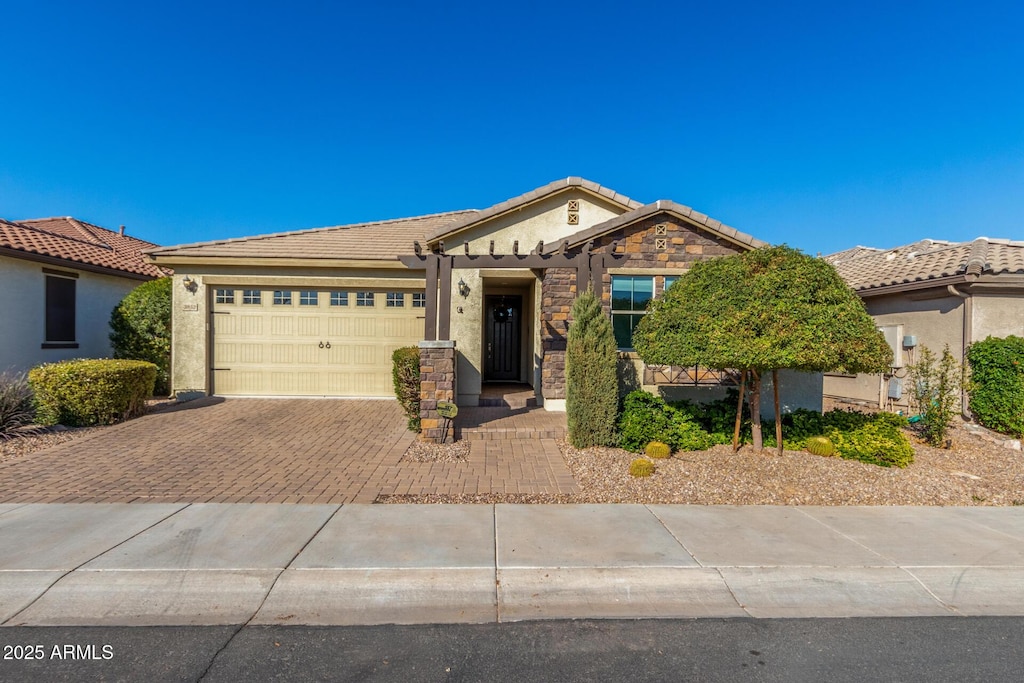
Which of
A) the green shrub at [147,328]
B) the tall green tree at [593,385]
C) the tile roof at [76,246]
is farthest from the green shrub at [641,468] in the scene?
the tile roof at [76,246]

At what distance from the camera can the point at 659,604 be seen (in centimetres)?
356

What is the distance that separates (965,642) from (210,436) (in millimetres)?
8927

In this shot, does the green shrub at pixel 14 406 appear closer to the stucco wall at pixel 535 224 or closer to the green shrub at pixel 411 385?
the green shrub at pixel 411 385

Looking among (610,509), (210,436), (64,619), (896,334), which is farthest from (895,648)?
(896,334)

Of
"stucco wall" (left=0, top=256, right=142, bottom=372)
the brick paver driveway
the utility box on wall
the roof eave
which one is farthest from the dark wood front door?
"stucco wall" (left=0, top=256, right=142, bottom=372)

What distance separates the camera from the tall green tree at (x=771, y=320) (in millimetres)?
5973

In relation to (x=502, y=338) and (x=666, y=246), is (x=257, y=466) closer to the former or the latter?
(x=666, y=246)

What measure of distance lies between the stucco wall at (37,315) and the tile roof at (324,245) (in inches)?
110

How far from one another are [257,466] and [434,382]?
254 centimetres

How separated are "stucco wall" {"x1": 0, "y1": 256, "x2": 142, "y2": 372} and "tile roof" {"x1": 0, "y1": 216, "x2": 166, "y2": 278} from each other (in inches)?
13.1

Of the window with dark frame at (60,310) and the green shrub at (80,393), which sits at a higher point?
the window with dark frame at (60,310)

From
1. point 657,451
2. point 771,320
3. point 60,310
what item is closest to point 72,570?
point 657,451

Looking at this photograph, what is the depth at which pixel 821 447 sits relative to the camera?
6926 millimetres

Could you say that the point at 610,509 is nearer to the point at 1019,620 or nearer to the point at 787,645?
the point at 787,645
